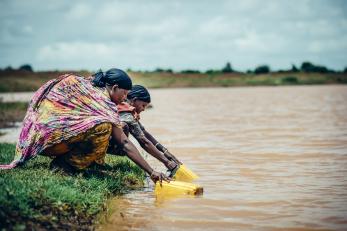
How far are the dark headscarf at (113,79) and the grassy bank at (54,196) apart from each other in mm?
1085

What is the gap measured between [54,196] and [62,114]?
46.7 inches

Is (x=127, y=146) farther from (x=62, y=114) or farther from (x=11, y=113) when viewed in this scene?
(x=11, y=113)

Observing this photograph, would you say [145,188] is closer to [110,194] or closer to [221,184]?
[110,194]

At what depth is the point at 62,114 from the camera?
530cm

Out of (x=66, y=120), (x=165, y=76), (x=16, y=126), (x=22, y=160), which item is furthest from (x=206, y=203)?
(x=165, y=76)

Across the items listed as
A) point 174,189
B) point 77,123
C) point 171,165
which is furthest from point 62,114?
point 171,165

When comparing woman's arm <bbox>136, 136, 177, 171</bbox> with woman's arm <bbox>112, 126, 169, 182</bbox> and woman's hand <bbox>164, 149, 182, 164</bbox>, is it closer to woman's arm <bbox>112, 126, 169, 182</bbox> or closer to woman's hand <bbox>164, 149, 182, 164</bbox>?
woman's hand <bbox>164, 149, 182, 164</bbox>

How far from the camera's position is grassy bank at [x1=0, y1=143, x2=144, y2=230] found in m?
3.86

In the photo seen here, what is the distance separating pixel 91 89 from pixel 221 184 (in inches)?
81.5

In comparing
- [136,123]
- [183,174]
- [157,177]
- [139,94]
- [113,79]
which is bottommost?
[183,174]

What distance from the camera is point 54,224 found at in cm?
396

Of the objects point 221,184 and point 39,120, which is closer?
point 39,120

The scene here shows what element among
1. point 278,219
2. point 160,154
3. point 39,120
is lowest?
point 278,219

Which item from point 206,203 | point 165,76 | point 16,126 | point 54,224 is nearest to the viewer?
point 54,224
